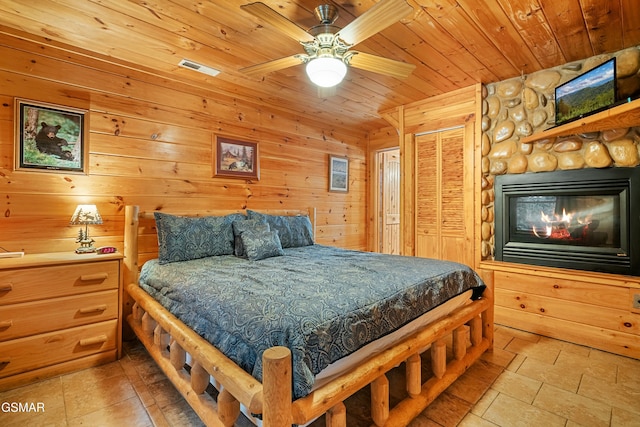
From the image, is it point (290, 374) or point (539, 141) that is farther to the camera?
point (539, 141)

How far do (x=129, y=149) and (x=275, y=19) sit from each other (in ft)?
6.25

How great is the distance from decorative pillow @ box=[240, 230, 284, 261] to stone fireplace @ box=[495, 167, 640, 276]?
2.27 m

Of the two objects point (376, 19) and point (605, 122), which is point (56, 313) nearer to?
point (376, 19)

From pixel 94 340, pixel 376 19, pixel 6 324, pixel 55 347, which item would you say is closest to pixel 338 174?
pixel 376 19

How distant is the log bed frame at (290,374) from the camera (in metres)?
1.02

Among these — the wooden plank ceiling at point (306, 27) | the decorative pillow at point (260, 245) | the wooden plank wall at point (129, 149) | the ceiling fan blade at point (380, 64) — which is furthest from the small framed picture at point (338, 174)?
the ceiling fan blade at point (380, 64)

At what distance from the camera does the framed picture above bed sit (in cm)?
326

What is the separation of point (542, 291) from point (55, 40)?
4472mm

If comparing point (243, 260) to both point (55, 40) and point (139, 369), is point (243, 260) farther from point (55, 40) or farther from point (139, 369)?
point (55, 40)

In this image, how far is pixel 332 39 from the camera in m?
1.79

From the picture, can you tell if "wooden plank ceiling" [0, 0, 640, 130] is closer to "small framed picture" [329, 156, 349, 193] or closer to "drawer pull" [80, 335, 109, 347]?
"small framed picture" [329, 156, 349, 193]

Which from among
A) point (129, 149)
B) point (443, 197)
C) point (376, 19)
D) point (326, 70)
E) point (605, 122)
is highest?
point (376, 19)

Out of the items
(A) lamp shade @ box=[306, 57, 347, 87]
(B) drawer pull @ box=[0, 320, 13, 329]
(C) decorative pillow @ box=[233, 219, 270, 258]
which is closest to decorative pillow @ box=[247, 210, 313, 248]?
(C) decorative pillow @ box=[233, 219, 270, 258]

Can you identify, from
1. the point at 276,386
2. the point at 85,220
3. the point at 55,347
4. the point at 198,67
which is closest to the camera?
the point at 276,386
